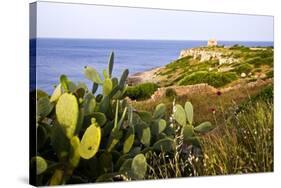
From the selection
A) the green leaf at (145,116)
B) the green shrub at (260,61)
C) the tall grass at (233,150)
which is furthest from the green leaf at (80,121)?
the green shrub at (260,61)

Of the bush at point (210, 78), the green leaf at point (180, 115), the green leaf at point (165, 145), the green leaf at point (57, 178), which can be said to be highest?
the bush at point (210, 78)

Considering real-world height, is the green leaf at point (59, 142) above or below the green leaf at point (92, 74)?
below

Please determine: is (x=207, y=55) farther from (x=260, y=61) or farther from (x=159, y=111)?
(x=159, y=111)

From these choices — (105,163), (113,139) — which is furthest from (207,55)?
(105,163)

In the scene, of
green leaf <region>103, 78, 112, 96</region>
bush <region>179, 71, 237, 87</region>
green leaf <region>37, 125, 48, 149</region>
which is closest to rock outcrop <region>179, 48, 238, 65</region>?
bush <region>179, 71, 237, 87</region>

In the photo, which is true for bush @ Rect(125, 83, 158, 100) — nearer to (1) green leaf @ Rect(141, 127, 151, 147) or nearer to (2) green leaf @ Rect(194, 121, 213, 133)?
(1) green leaf @ Rect(141, 127, 151, 147)

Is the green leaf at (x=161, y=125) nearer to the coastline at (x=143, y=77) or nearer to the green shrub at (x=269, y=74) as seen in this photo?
the coastline at (x=143, y=77)
